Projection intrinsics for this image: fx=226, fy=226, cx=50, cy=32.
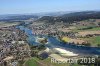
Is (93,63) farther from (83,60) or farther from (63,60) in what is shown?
(63,60)

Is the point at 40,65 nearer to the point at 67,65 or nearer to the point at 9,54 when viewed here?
the point at 67,65

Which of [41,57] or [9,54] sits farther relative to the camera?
[9,54]

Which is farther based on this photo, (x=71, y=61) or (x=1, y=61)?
(x=1, y=61)

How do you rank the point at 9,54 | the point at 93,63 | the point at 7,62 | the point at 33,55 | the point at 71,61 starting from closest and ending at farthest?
the point at 93,63
the point at 71,61
the point at 7,62
the point at 33,55
the point at 9,54

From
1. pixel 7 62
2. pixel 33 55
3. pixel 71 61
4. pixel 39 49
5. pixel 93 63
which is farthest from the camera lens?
pixel 39 49

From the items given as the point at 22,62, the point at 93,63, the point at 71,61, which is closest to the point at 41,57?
the point at 22,62

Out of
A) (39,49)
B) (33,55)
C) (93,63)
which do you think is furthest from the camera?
(39,49)

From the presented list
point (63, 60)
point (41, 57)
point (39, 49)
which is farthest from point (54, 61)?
→ point (39, 49)

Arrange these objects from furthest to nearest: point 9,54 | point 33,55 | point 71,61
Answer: point 9,54
point 33,55
point 71,61
